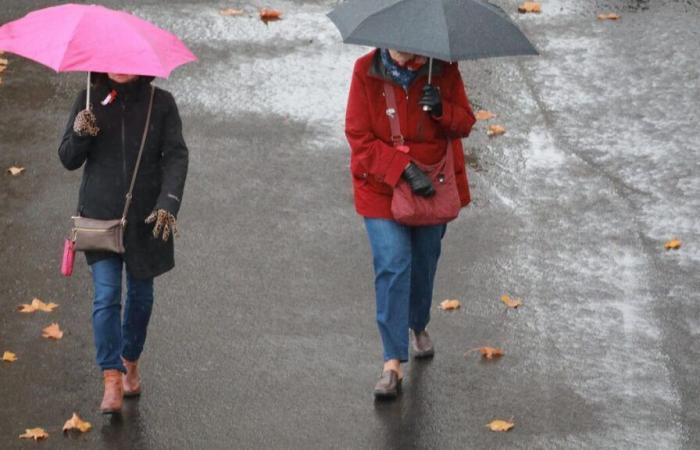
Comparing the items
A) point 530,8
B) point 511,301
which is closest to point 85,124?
point 511,301

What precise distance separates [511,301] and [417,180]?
1508 mm

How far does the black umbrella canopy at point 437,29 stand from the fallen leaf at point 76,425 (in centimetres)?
215

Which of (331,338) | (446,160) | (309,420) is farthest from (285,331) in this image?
(446,160)

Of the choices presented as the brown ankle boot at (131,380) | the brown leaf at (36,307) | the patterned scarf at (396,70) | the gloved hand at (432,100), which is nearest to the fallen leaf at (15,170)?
the brown leaf at (36,307)

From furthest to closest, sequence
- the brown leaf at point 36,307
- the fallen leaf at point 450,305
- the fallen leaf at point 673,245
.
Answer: the fallen leaf at point 673,245
the fallen leaf at point 450,305
the brown leaf at point 36,307

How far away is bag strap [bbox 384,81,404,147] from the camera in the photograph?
643 centimetres

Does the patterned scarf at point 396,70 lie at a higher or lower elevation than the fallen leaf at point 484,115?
higher

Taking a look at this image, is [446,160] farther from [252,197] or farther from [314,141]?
[314,141]

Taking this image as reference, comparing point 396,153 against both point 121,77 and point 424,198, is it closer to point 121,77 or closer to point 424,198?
point 424,198

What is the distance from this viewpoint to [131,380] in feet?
21.6

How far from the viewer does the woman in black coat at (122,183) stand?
6.14 metres

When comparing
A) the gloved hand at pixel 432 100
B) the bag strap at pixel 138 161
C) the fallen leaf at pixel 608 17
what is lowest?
the fallen leaf at pixel 608 17

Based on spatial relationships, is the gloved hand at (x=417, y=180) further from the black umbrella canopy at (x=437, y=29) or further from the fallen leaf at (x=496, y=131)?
the fallen leaf at (x=496, y=131)

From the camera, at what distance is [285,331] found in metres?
7.27
